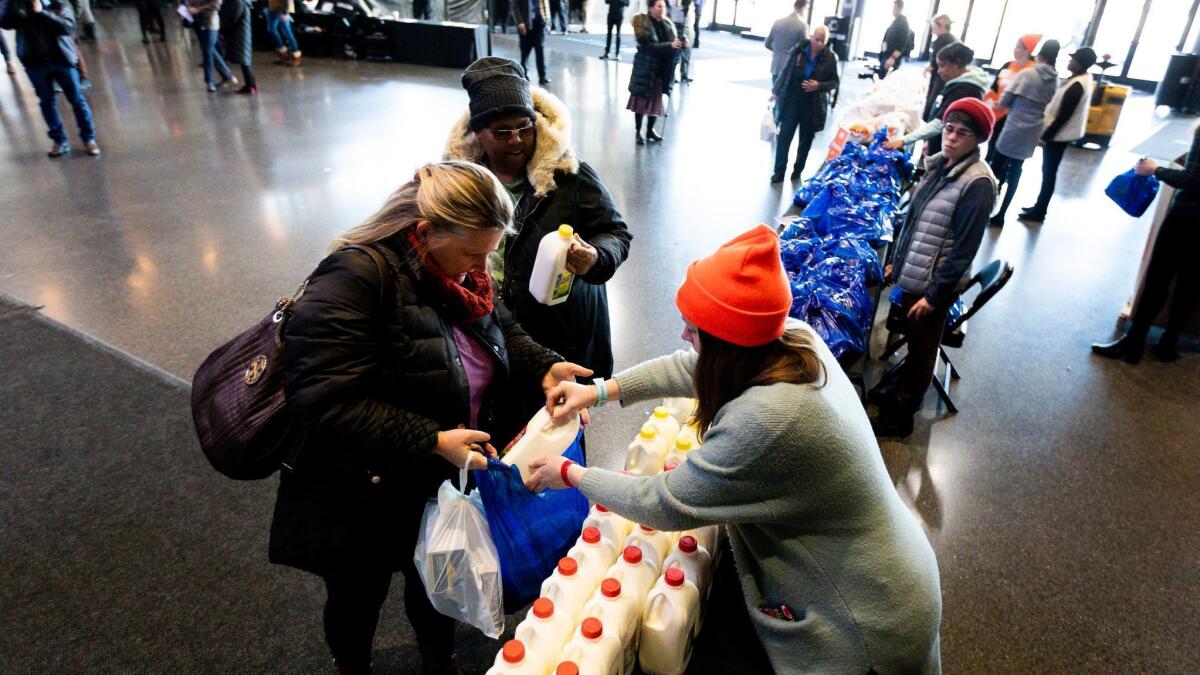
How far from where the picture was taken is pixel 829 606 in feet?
4.73

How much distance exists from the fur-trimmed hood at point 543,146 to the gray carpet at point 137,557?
64.3 inches

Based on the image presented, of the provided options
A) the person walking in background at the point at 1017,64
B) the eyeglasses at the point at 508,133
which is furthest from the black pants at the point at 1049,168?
the eyeglasses at the point at 508,133

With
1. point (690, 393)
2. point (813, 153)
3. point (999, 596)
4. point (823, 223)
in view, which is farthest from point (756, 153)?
point (690, 393)

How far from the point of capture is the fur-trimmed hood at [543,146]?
227cm

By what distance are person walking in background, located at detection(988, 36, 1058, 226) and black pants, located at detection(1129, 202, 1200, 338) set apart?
2.40 meters

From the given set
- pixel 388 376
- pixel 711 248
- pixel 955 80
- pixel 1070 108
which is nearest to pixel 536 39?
pixel 711 248

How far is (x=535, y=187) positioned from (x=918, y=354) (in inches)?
89.6

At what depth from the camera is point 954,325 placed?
11.8 ft

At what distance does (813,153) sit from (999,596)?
24.3 ft

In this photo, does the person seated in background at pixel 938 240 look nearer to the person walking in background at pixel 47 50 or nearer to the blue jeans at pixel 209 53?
the person walking in background at pixel 47 50

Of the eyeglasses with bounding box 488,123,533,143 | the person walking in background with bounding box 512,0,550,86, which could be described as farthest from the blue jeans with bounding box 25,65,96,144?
the eyeglasses with bounding box 488,123,533,143

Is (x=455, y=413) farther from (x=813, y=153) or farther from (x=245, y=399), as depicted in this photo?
(x=813, y=153)

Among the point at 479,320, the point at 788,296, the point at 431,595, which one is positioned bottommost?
the point at 431,595

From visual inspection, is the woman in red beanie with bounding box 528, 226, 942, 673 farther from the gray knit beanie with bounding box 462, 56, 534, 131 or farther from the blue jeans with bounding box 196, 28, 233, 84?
the blue jeans with bounding box 196, 28, 233, 84
